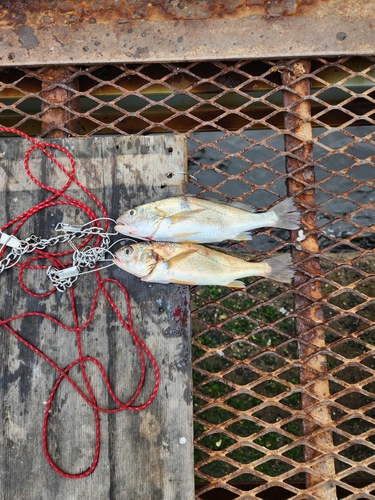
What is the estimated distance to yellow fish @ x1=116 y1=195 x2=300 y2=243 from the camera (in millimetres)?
3000

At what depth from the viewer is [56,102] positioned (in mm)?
3617

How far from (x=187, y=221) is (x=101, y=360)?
1.17m

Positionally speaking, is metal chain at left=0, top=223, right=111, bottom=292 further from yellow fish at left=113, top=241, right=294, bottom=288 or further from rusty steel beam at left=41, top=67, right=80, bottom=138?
rusty steel beam at left=41, top=67, right=80, bottom=138

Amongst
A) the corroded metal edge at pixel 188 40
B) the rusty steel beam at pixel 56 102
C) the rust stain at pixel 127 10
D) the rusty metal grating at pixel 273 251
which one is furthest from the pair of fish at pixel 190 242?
the rust stain at pixel 127 10

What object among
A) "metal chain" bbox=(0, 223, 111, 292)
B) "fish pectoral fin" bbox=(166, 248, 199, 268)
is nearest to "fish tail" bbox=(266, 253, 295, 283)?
"fish pectoral fin" bbox=(166, 248, 199, 268)

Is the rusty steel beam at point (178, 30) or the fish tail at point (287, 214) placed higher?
the rusty steel beam at point (178, 30)

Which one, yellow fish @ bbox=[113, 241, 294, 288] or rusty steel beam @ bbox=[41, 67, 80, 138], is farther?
rusty steel beam @ bbox=[41, 67, 80, 138]

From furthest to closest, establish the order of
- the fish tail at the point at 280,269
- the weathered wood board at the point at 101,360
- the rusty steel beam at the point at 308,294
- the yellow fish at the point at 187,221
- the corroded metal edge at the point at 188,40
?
the corroded metal edge at the point at 188,40 < the rusty steel beam at the point at 308,294 < the fish tail at the point at 280,269 < the yellow fish at the point at 187,221 < the weathered wood board at the point at 101,360

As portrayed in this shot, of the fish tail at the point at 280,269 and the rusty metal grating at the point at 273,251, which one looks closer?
the fish tail at the point at 280,269

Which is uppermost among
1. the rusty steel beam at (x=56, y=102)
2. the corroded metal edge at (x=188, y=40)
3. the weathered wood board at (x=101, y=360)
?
the corroded metal edge at (x=188, y=40)

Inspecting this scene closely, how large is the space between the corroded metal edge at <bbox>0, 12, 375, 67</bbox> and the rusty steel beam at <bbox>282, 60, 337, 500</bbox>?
10.2 inches

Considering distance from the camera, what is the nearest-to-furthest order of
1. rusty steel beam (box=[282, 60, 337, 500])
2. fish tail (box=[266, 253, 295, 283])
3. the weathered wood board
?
the weathered wood board, fish tail (box=[266, 253, 295, 283]), rusty steel beam (box=[282, 60, 337, 500])

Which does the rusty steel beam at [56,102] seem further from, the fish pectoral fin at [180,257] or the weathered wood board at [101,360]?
the fish pectoral fin at [180,257]

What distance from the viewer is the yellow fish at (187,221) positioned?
118 inches
